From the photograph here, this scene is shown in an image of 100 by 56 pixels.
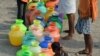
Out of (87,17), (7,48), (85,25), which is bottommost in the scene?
(7,48)

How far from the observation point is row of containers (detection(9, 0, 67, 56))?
430cm

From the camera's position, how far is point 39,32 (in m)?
4.76

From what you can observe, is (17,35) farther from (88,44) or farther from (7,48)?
(88,44)

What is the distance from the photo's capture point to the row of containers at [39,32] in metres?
4.30

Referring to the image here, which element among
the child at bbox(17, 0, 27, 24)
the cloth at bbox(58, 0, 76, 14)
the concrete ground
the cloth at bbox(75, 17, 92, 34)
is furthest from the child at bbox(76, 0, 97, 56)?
the child at bbox(17, 0, 27, 24)

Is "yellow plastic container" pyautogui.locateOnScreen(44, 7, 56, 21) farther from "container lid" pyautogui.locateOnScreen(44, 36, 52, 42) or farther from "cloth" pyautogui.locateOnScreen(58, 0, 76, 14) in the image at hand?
"container lid" pyautogui.locateOnScreen(44, 36, 52, 42)

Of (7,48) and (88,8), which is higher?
(88,8)

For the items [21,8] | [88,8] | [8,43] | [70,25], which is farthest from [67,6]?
[8,43]

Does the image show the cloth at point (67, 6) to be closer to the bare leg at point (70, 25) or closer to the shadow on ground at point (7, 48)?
the bare leg at point (70, 25)

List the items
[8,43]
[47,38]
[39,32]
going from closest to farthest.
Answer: [47,38], [39,32], [8,43]

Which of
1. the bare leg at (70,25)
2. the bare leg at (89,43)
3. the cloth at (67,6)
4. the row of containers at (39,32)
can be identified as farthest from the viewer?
the bare leg at (70,25)

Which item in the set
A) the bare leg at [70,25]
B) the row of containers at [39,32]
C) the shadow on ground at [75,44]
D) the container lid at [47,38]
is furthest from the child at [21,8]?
the container lid at [47,38]

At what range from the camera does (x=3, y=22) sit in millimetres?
5926

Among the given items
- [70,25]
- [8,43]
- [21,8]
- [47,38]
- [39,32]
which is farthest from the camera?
[21,8]
